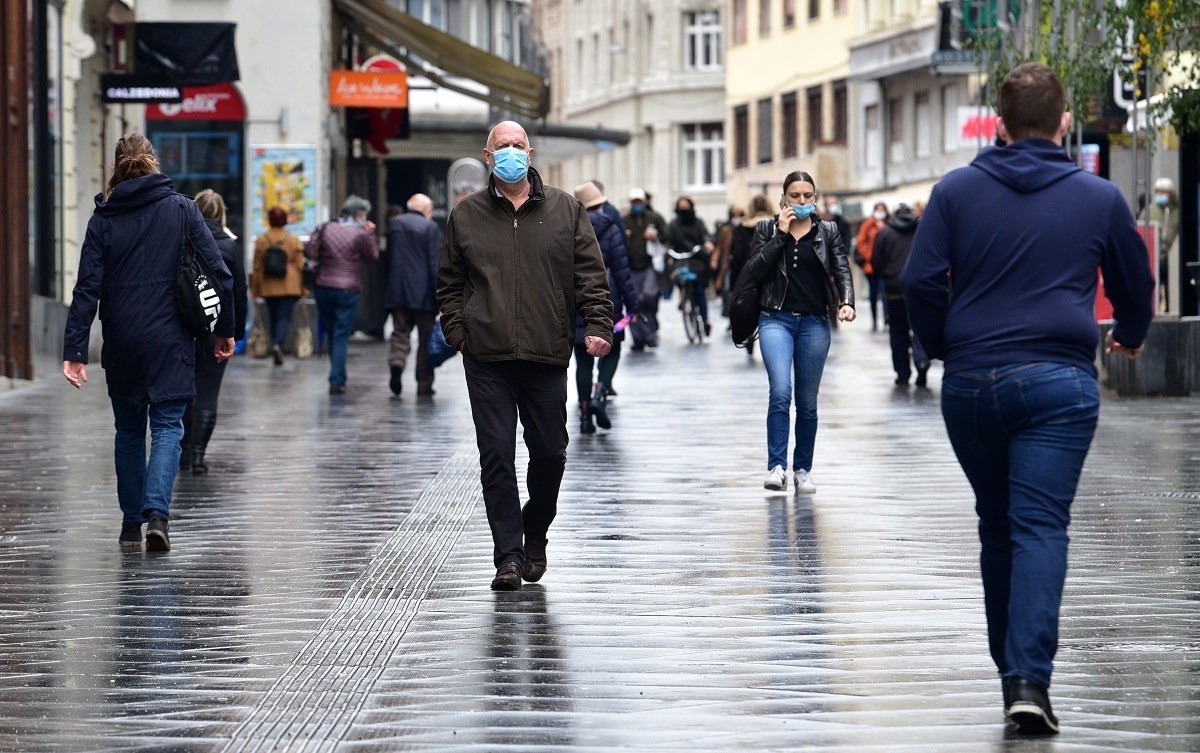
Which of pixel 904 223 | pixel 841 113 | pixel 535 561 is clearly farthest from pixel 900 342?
pixel 841 113

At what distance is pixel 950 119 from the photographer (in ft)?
187

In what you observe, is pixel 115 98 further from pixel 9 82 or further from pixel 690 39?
pixel 690 39

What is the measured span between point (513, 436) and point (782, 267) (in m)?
3.92

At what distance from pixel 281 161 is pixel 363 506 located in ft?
60.5

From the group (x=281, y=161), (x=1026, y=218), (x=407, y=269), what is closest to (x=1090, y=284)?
(x=1026, y=218)

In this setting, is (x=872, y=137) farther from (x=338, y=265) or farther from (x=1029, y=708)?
(x=1029, y=708)

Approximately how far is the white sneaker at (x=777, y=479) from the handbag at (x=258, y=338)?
15.2m

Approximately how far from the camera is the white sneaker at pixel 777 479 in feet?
41.8

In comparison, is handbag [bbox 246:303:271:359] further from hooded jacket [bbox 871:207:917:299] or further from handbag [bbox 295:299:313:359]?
hooded jacket [bbox 871:207:917:299]

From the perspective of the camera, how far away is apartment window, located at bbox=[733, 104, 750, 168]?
75250 mm

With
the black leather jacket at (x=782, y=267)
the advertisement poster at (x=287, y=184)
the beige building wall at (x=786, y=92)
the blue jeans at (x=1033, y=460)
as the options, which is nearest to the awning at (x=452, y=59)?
the advertisement poster at (x=287, y=184)

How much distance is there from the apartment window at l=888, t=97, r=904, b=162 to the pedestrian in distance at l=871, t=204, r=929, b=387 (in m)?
36.0

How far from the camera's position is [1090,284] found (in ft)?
21.0

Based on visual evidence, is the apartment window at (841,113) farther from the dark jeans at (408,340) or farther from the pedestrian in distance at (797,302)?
the pedestrian in distance at (797,302)
